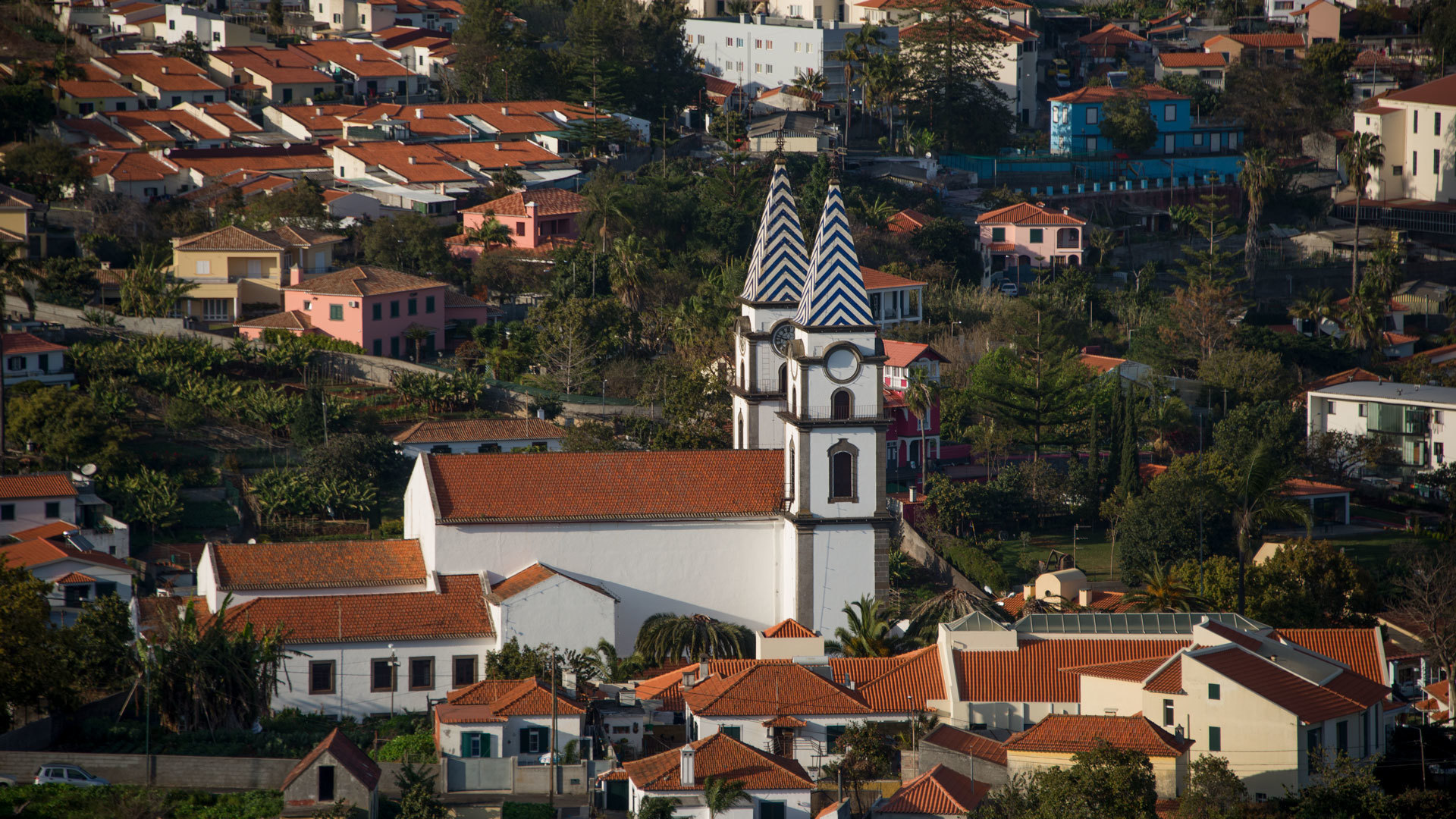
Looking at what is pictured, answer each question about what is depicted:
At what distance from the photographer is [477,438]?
67938 millimetres

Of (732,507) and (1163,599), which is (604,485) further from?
(1163,599)

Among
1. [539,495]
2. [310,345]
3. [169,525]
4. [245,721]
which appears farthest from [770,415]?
[310,345]

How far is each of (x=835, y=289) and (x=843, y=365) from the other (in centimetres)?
185

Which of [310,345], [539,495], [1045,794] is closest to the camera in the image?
[1045,794]

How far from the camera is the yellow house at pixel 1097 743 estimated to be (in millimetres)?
41344

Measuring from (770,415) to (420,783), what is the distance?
16.0 meters

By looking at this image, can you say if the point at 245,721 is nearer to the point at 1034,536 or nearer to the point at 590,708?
the point at 590,708

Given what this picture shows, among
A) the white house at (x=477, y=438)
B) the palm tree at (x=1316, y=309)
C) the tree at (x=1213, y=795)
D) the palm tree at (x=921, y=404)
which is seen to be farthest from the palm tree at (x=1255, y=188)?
the tree at (x=1213, y=795)

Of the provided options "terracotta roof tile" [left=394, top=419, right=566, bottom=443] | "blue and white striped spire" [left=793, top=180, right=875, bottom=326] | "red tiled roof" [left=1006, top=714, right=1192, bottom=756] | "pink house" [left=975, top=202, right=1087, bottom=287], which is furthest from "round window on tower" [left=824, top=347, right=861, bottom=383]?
"pink house" [left=975, top=202, right=1087, bottom=287]

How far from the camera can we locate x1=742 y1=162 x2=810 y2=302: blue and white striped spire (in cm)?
5341

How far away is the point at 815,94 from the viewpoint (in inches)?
4513

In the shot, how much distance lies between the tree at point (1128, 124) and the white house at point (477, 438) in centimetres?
5577

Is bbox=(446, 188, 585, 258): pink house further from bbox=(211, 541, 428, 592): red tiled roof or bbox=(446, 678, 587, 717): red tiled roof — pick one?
bbox=(446, 678, 587, 717): red tiled roof

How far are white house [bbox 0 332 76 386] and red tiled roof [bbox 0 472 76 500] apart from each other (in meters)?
10.1
